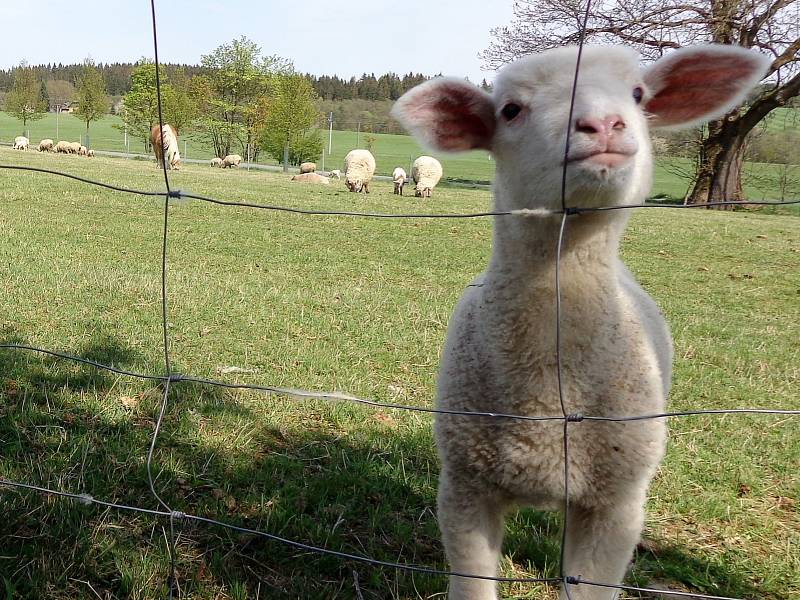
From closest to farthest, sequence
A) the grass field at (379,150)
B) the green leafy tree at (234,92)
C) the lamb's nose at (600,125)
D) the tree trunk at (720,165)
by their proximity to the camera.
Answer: the lamb's nose at (600,125) < the tree trunk at (720,165) < the grass field at (379,150) < the green leafy tree at (234,92)

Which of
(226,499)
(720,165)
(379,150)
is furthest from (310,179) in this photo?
(379,150)

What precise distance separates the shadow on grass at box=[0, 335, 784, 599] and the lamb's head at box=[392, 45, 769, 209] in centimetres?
113

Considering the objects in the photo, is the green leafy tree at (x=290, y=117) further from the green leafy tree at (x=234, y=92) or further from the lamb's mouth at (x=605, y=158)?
the lamb's mouth at (x=605, y=158)

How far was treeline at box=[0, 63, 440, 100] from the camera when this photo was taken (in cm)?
1997

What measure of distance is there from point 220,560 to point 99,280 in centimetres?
413

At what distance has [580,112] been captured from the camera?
1559mm

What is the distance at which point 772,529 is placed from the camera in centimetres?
249

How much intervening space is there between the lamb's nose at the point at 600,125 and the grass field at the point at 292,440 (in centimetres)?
132

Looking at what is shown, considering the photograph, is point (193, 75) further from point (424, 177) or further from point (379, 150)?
point (424, 177)

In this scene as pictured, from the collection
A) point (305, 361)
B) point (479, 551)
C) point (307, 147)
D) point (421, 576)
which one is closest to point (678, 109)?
point (479, 551)

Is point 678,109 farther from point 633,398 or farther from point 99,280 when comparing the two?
point 99,280

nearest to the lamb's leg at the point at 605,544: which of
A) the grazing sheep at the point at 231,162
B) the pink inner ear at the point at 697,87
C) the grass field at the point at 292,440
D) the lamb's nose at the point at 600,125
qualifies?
the grass field at the point at 292,440

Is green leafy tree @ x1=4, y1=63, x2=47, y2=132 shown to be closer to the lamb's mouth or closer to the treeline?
the treeline

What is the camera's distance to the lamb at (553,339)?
175 cm
